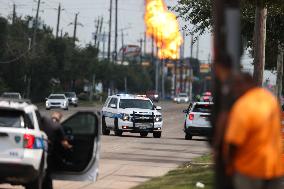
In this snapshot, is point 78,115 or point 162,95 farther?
point 162,95

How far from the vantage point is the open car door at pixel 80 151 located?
13.7 m

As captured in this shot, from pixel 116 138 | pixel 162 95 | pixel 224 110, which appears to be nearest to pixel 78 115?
pixel 224 110

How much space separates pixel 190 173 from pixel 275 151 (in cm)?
1262

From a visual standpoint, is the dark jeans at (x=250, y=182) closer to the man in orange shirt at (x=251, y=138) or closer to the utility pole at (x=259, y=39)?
the man in orange shirt at (x=251, y=138)

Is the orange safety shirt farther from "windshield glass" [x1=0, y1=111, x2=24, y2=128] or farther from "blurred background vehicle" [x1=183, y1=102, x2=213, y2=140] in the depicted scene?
"blurred background vehicle" [x1=183, y1=102, x2=213, y2=140]

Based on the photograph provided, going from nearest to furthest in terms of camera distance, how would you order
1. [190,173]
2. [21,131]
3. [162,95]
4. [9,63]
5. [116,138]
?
1. [21,131]
2. [190,173]
3. [116,138]
4. [9,63]
5. [162,95]

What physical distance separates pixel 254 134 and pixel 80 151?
6.89 metres

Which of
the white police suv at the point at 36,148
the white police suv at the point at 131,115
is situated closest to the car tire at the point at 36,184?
the white police suv at the point at 36,148

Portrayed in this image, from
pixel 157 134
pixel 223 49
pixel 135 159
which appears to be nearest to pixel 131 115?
pixel 157 134

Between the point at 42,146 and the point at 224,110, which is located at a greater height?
the point at 224,110

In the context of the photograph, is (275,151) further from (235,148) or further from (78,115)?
(78,115)

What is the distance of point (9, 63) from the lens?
88.1 m

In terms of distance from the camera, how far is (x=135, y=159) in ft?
83.6

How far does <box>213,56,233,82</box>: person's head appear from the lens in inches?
301
